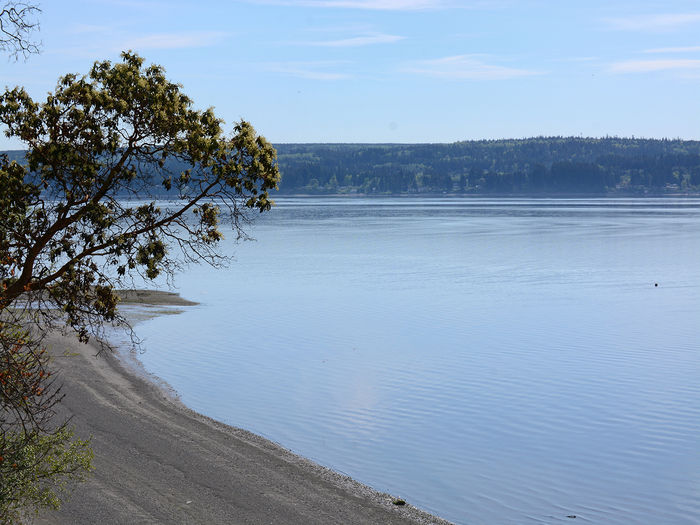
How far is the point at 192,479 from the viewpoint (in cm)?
2030

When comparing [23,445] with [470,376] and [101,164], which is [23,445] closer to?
[101,164]

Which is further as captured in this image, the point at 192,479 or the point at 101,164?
the point at 192,479

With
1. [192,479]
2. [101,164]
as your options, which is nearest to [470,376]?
[192,479]

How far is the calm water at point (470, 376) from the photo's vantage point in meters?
22.4

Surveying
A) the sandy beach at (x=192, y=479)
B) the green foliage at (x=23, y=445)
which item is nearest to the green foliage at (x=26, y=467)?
the green foliage at (x=23, y=445)

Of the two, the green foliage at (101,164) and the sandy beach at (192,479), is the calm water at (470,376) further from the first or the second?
the green foliage at (101,164)

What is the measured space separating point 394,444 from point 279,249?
75.2 metres

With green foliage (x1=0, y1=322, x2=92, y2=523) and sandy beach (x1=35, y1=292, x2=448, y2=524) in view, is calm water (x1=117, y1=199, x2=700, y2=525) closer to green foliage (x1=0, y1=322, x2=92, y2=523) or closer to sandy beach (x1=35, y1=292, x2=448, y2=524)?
sandy beach (x1=35, y1=292, x2=448, y2=524)

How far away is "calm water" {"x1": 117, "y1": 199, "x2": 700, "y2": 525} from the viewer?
22.4 metres

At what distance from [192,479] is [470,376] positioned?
16.4m

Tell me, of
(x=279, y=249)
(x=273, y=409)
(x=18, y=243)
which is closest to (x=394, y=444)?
(x=273, y=409)

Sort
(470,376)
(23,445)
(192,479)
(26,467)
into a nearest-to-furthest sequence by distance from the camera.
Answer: (26,467), (23,445), (192,479), (470,376)

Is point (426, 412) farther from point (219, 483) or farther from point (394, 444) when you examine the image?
point (219, 483)

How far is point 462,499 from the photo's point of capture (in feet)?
69.5
